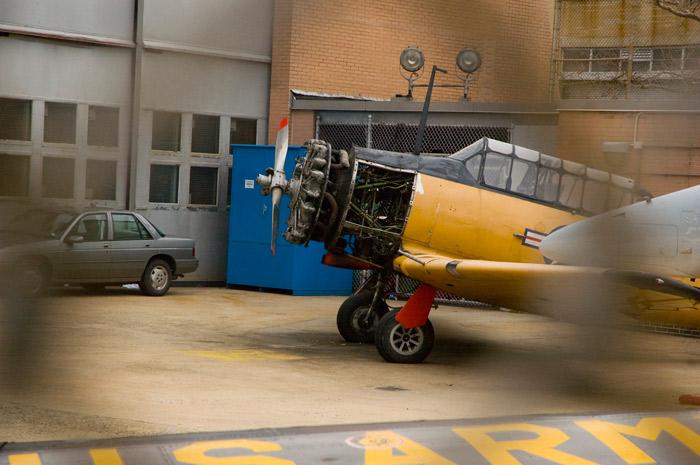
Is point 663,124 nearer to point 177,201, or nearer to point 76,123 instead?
point 76,123

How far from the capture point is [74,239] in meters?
0.71

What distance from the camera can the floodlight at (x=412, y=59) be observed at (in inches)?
31.3

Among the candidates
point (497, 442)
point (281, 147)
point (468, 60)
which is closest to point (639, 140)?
point (468, 60)

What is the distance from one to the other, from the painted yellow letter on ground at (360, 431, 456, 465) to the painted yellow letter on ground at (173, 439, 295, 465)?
0.25 meters

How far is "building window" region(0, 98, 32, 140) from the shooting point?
536mm

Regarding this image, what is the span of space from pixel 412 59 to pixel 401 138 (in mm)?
10638

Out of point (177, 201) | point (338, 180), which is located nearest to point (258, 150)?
point (338, 180)

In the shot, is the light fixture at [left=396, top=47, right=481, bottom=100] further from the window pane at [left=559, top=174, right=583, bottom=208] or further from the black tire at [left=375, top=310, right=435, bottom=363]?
the black tire at [left=375, top=310, right=435, bottom=363]

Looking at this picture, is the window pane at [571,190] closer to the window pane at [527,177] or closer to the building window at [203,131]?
the window pane at [527,177]

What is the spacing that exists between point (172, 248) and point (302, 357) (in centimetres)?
426

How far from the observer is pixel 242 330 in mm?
8375

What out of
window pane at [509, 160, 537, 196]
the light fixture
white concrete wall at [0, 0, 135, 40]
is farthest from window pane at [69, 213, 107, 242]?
window pane at [509, 160, 537, 196]

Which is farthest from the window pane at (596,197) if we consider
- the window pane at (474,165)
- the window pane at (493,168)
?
the window pane at (474,165)

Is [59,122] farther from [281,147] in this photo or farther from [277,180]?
[281,147]
